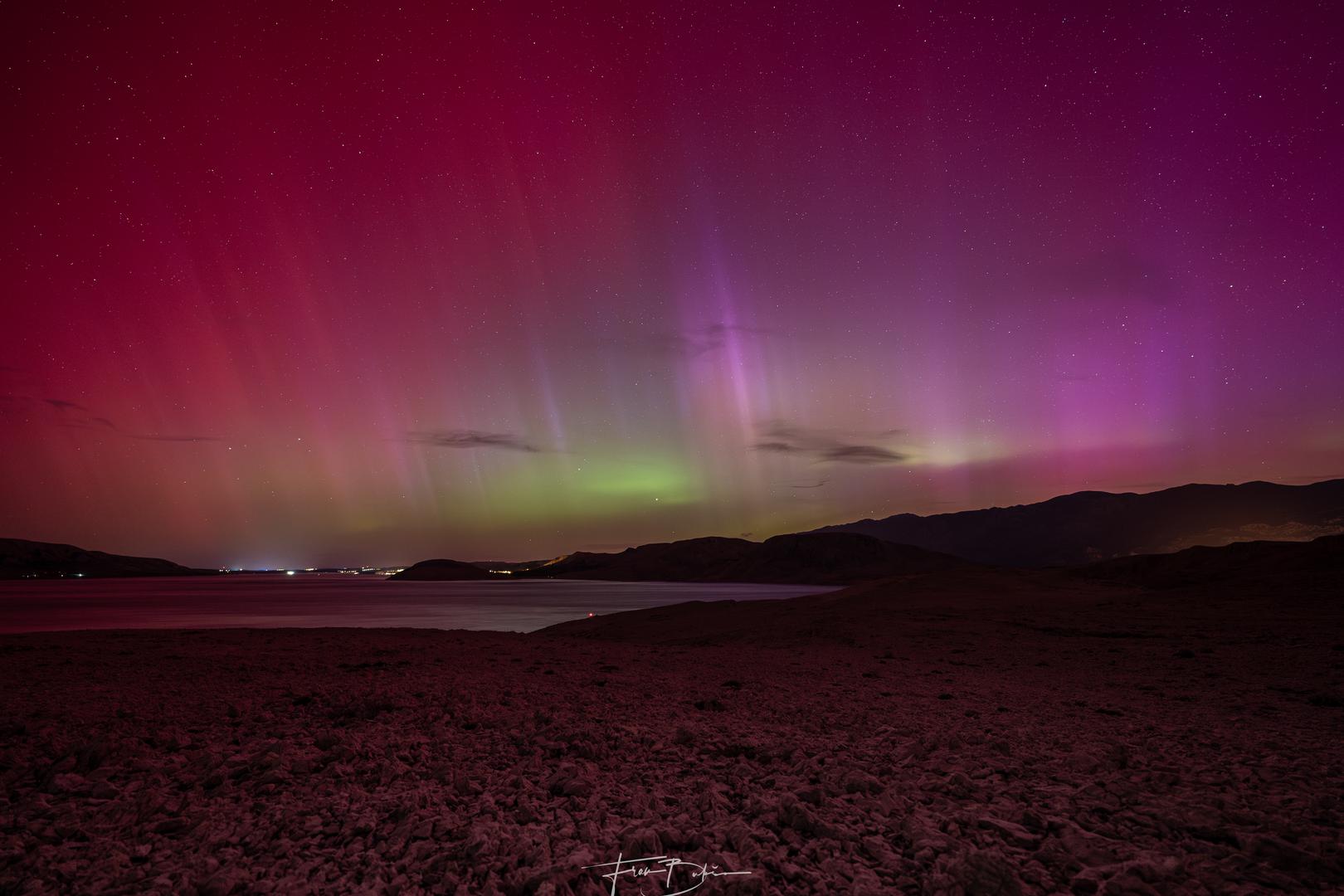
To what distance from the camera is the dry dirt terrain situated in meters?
3.34

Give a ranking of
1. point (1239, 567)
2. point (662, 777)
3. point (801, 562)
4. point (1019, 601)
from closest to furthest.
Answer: point (662, 777), point (1019, 601), point (1239, 567), point (801, 562)

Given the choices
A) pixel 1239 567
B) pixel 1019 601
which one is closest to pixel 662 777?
pixel 1019 601

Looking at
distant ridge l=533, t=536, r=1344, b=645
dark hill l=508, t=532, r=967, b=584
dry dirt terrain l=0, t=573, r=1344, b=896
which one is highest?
dry dirt terrain l=0, t=573, r=1344, b=896

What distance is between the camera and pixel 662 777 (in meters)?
4.74

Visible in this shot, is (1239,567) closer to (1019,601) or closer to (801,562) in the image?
(1019,601)

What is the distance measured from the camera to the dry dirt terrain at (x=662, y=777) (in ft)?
11.0

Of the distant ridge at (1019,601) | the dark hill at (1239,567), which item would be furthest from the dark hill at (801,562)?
Answer: the distant ridge at (1019,601)

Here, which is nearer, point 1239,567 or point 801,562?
point 1239,567

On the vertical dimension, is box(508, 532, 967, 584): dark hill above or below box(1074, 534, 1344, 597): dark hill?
below

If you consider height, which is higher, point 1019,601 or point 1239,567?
point 1239,567

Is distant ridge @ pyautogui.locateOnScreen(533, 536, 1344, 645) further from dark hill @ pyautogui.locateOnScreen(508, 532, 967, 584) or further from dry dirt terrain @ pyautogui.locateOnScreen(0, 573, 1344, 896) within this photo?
dark hill @ pyautogui.locateOnScreen(508, 532, 967, 584)

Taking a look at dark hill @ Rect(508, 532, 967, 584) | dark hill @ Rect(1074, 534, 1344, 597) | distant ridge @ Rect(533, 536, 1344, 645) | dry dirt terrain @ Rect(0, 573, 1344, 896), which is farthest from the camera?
dark hill @ Rect(508, 532, 967, 584)

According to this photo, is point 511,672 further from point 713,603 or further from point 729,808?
point 713,603

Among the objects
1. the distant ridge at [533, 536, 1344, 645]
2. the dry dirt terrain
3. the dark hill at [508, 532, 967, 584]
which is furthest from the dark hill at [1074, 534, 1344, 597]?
the dark hill at [508, 532, 967, 584]
